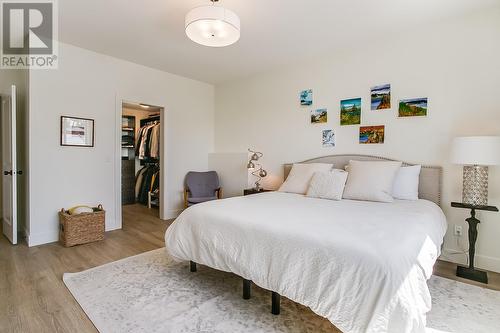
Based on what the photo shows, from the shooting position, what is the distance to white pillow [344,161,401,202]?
268 cm

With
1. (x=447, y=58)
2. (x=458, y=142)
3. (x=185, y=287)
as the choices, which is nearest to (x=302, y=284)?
(x=185, y=287)

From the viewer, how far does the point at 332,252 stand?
1.43m

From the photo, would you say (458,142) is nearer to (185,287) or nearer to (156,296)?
(185,287)

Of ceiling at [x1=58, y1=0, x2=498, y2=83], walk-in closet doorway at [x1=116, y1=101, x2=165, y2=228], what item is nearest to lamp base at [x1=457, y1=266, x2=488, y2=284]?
ceiling at [x1=58, y1=0, x2=498, y2=83]

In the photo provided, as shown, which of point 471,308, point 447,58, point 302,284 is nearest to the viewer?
point 302,284

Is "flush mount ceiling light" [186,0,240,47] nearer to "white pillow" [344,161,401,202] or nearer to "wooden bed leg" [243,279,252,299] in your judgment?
"white pillow" [344,161,401,202]

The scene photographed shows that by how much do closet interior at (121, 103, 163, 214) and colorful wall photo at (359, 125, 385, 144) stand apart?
3.85 metres

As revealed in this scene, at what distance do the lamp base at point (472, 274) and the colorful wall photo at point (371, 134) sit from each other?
152 cm

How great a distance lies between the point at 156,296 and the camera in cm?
204

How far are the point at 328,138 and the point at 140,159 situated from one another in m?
4.33

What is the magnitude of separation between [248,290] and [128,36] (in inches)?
121

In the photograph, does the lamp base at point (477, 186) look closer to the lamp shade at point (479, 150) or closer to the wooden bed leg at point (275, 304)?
the lamp shade at point (479, 150)

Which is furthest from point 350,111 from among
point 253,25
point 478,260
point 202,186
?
point 202,186

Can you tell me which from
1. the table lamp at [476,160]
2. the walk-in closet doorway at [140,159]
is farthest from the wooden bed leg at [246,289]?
the walk-in closet doorway at [140,159]
